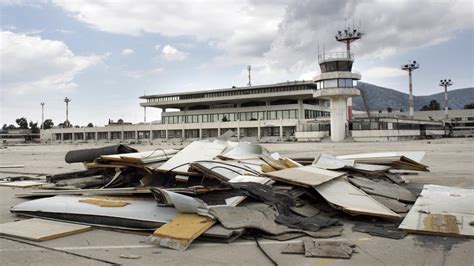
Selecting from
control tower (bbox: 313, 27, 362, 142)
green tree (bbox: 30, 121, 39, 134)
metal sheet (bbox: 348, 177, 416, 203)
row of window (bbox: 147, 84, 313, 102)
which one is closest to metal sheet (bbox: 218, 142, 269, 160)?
metal sheet (bbox: 348, 177, 416, 203)

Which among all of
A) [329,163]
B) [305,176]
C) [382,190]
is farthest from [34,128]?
[382,190]

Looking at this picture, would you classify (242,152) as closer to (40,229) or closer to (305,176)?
(305,176)

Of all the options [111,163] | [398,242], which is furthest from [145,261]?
[111,163]

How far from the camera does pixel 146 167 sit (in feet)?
32.9

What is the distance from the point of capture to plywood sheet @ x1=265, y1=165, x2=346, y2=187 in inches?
318

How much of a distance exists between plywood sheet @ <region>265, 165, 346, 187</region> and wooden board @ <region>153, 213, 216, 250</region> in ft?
7.44

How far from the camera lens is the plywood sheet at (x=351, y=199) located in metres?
7.24

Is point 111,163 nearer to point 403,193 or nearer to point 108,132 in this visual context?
point 403,193

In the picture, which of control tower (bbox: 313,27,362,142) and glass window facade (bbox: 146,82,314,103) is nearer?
control tower (bbox: 313,27,362,142)

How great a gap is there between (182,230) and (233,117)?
104m

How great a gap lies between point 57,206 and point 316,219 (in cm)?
489

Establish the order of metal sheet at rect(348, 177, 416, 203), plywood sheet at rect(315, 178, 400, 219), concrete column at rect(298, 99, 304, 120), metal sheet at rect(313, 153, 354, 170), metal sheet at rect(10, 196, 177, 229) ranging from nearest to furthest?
metal sheet at rect(10, 196, 177, 229)
plywood sheet at rect(315, 178, 400, 219)
metal sheet at rect(348, 177, 416, 203)
metal sheet at rect(313, 153, 354, 170)
concrete column at rect(298, 99, 304, 120)

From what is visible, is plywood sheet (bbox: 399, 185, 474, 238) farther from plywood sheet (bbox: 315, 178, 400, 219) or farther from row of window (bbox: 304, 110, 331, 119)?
row of window (bbox: 304, 110, 331, 119)

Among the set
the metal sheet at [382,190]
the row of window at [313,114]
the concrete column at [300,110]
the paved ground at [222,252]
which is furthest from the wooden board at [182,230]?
A: the row of window at [313,114]
